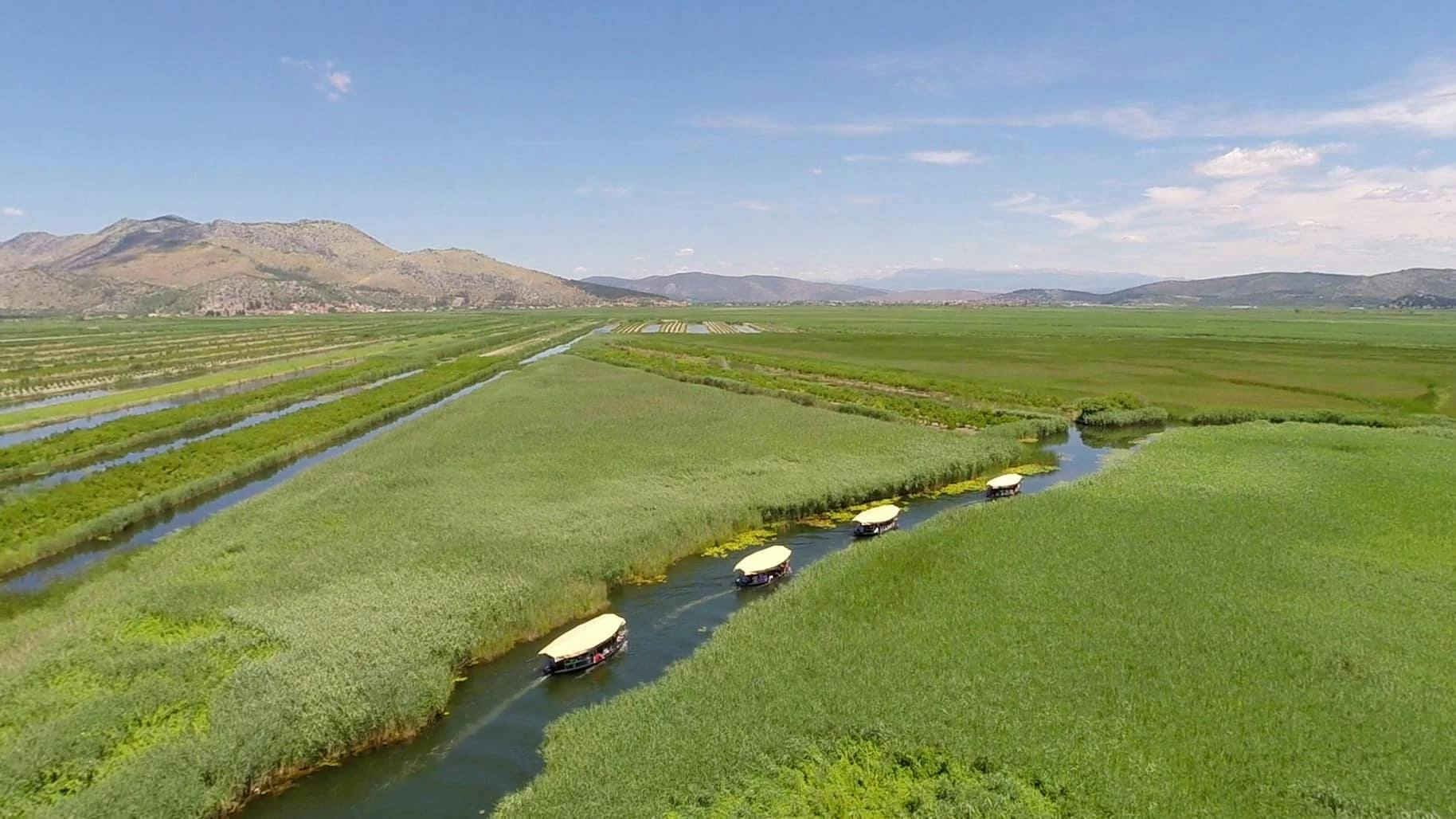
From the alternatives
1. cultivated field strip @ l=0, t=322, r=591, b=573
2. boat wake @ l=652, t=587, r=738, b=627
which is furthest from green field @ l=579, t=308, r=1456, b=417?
cultivated field strip @ l=0, t=322, r=591, b=573

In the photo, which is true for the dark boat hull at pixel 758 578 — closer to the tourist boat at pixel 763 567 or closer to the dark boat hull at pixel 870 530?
the tourist boat at pixel 763 567

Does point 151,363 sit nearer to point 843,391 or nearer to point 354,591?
point 843,391

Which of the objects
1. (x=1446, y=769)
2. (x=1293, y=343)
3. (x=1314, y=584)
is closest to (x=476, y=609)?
(x=1446, y=769)

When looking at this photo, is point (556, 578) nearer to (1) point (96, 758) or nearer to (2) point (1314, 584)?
(1) point (96, 758)

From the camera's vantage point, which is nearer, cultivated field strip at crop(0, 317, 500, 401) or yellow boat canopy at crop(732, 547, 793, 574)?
yellow boat canopy at crop(732, 547, 793, 574)

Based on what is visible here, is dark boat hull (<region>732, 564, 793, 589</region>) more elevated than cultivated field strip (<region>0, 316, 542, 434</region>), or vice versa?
cultivated field strip (<region>0, 316, 542, 434</region>)

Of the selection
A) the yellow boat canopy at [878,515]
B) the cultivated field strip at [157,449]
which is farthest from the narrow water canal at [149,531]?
the yellow boat canopy at [878,515]

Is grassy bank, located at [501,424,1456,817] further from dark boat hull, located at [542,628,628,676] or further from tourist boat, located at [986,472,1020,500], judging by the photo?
tourist boat, located at [986,472,1020,500]

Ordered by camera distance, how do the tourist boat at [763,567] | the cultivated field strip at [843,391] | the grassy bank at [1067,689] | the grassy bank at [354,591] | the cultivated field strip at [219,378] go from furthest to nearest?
the cultivated field strip at [843,391] < the cultivated field strip at [219,378] < the tourist boat at [763,567] < the grassy bank at [354,591] < the grassy bank at [1067,689]
